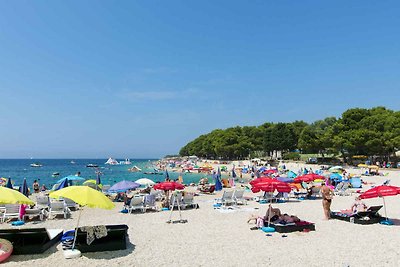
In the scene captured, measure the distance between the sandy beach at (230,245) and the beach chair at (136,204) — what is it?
142 centimetres

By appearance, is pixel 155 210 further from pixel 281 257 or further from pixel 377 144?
pixel 377 144

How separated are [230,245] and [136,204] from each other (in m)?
7.65

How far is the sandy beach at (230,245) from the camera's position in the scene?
8461 millimetres

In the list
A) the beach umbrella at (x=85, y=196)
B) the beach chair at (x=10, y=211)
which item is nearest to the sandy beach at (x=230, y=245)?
the beach chair at (x=10, y=211)

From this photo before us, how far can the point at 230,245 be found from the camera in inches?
394

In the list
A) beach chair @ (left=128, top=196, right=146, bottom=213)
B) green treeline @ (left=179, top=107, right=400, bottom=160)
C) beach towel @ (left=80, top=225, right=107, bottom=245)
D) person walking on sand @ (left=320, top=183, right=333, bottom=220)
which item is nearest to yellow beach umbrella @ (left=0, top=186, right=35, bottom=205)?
beach towel @ (left=80, top=225, right=107, bottom=245)

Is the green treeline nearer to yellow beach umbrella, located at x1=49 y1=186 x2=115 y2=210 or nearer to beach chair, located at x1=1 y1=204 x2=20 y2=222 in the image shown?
beach chair, located at x1=1 y1=204 x2=20 y2=222

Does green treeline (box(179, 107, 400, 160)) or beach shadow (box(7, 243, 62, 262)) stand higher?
green treeline (box(179, 107, 400, 160))

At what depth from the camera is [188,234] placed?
11.5 metres

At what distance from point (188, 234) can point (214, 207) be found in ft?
21.0

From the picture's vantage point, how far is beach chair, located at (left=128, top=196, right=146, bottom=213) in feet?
53.4

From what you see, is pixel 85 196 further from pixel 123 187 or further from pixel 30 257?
pixel 123 187

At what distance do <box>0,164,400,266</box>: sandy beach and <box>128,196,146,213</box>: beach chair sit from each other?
1423mm

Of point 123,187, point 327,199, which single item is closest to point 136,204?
point 123,187
